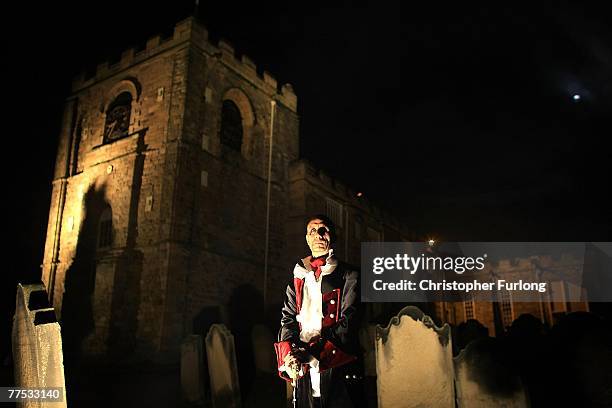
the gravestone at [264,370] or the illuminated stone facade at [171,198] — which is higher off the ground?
the illuminated stone facade at [171,198]

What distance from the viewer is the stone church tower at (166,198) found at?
1493cm

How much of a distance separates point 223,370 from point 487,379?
14.2 feet

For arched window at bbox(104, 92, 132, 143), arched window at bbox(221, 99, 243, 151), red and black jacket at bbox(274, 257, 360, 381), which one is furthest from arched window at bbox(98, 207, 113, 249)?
red and black jacket at bbox(274, 257, 360, 381)

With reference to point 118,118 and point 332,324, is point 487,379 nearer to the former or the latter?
point 332,324

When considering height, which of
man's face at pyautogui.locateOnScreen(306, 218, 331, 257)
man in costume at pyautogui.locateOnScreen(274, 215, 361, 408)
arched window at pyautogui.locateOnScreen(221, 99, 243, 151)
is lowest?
man in costume at pyautogui.locateOnScreen(274, 215, 361, 408)

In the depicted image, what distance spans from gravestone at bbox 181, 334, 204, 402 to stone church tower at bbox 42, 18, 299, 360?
19.8ft

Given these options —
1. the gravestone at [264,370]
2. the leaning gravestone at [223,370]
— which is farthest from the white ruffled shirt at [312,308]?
the gravestone at [264,370]

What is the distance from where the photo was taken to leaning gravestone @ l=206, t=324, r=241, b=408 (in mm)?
7531

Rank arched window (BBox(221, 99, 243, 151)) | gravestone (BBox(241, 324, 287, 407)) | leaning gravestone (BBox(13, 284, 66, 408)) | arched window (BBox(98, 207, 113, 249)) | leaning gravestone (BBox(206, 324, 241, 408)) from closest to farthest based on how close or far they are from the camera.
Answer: leaning gravestone (BBox(13, 284, 66, 408))
leaning gravestone (BBox(206, 324, 241, 408))
gravestone (BBox(241, 324, 287, 407))
arched window (BBox(98, 207, 113, 249))
arched window (BBox(221, 99, 243, 151))

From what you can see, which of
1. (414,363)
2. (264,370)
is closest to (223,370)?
(264,370)

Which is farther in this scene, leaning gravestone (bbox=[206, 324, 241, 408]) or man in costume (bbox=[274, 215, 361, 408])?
leaning gravestone (bbox=[206, 324, 241, 408])

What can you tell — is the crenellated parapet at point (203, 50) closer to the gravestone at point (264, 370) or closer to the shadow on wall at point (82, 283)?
the shadow on wall at point (82, 283)

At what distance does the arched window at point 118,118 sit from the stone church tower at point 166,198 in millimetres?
62

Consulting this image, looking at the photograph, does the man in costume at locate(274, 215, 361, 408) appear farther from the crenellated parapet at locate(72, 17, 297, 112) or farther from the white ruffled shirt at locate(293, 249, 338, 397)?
the crenellated parapet at locate(72, 17, 297, 112)
